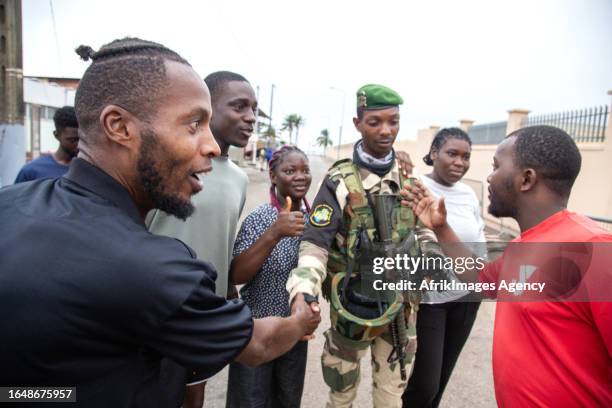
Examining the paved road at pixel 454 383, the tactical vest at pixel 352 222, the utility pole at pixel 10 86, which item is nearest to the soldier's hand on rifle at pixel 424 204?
the tactical vest at pixel 352 222

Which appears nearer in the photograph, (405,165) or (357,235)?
(357,235)

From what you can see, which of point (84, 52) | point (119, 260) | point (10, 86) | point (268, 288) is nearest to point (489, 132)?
point (268, 288)

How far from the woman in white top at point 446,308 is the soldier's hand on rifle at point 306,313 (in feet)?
3.28

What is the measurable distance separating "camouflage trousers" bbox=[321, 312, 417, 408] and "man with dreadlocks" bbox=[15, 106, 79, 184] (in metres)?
2.75

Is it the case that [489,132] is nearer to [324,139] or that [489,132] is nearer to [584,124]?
[584,124]

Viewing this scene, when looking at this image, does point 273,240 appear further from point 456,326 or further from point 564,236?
point 456,326

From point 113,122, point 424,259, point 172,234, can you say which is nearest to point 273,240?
point 172,234

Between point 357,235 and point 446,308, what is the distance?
855 mm

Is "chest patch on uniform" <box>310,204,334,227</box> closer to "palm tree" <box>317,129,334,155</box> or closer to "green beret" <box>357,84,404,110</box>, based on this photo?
"green beret" <box>357,84,404,110</box>

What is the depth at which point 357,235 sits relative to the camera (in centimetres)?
217

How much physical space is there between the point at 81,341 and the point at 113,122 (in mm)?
563

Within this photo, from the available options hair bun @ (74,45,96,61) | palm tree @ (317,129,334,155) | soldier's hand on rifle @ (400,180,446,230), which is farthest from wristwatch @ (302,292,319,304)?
palm tree @ (317,129,334,155)

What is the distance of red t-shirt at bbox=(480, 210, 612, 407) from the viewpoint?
49.9 inches

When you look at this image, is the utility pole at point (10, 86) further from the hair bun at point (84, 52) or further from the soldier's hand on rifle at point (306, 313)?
the soldier's hand on rifle at point (306, 313)
